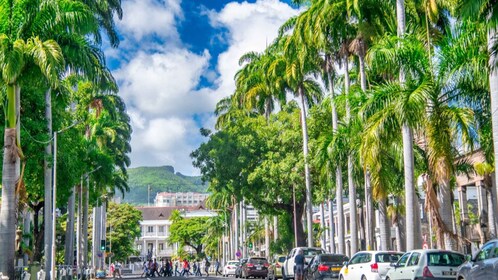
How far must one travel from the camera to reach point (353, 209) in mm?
38312

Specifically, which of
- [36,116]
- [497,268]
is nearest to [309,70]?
[36,116]

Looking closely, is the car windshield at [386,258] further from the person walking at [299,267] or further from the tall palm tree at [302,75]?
the tall palm tree at [302,75]

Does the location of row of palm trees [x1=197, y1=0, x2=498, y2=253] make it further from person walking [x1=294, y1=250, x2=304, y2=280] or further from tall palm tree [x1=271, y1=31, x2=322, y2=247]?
person walking [x1=294, y1=250, x2=304, y2=280]

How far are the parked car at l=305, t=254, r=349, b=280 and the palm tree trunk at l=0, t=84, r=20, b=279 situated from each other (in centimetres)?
1179

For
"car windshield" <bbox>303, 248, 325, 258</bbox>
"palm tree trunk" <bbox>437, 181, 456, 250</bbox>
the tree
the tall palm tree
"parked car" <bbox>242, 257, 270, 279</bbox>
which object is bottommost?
"parked car" <bbox>242, 257, 270, 279</bbox>

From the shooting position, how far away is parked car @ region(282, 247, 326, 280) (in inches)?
1337

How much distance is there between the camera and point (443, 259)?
20141 mm

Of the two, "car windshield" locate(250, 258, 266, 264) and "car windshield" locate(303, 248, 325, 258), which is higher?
"car windshield" locate(303, 248, 325, 258)

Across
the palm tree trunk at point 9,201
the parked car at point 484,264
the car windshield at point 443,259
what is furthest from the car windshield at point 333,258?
the palm tree trunk at point 9,201

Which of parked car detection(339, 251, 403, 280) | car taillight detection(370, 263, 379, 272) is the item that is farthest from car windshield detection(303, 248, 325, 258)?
car taillight detection(370, 263, 379, 272)

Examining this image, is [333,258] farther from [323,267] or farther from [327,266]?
[323,267]

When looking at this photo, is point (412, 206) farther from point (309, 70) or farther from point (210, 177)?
point (210, 177)

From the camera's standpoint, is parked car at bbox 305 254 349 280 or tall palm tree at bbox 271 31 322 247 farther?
tall palm tree at bbox 271 31 322 247

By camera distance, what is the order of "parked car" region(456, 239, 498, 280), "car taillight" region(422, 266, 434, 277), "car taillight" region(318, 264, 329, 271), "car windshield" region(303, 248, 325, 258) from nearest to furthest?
1. "parked car" region(456, 239, 498, 280)
2. "car taillight" region(422, 266, 434, 277)
3. "car taillight" region(318, 264, 329, 271)
4. "car windshield" region(303, 248, 325, 258)
